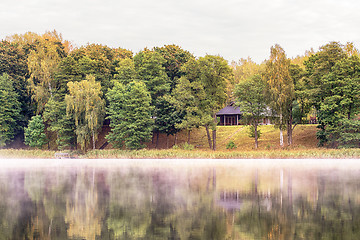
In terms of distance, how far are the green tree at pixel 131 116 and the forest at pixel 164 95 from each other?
18 cm

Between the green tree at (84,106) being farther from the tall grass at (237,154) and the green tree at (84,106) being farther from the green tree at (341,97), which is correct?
the green tree at (341,97)

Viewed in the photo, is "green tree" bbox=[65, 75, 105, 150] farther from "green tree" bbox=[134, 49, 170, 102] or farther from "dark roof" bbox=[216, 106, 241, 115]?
"dark roof" bbox=[216, 106, 241, 115]

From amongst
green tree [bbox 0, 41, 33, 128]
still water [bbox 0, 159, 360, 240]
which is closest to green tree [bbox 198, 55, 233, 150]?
still water [bbox 0, 159, 360, 240]

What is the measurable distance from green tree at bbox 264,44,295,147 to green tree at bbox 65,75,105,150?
2809 cm

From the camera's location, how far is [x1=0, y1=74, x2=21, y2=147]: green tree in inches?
2731

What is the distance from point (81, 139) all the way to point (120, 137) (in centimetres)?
627

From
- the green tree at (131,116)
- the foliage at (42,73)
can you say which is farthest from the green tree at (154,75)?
the foliage at (42,73)

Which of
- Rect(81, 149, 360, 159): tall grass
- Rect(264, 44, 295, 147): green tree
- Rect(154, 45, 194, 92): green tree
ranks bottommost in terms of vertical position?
Rect(81, 149, 360, 159): tall grass

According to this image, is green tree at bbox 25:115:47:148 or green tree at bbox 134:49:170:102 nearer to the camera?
green tree at bbox 25:115:47:148

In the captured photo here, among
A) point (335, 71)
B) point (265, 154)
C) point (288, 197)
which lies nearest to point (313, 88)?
point (335, 71)

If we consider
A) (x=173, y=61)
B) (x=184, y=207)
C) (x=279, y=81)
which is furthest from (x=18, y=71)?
(x=184, y=207)

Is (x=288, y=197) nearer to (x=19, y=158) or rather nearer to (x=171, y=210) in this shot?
(x=171, y=210)

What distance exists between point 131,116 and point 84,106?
7.82 m

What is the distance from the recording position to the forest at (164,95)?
59.4m
